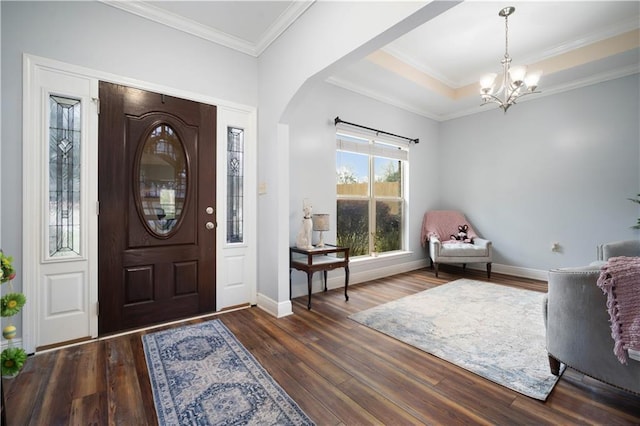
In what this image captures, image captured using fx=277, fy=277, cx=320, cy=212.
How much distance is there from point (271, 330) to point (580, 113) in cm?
512

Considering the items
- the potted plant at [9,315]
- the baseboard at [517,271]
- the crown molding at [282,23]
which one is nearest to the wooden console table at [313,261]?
the potted plant at [9,315]

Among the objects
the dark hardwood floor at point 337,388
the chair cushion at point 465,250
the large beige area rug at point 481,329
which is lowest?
the dark hardwood floor at point 337,388

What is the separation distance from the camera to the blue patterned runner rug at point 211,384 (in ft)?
4.92

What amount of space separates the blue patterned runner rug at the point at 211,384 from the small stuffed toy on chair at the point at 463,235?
13.4ft

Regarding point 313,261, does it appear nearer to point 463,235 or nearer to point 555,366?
point 555,366

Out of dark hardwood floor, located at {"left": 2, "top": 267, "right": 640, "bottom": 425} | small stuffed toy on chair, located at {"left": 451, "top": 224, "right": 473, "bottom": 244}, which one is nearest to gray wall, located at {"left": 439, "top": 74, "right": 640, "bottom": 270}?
small stuffed toy on chair, located at {"left": 451, "top": 224, "right": 473, "bottom": 244}

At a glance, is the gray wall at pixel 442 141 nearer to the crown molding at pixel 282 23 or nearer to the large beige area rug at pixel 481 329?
the crown molding at pixel 282 23

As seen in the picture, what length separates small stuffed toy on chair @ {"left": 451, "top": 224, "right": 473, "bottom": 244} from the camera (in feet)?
15.8

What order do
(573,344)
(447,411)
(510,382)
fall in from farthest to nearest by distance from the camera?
(510,382), (573,344), (447,411)

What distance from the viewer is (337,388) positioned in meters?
1.74

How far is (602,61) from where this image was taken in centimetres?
340

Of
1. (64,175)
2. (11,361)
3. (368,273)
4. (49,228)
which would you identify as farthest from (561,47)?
(49,228)

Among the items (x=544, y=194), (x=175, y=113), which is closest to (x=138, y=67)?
(x=175, y=113)

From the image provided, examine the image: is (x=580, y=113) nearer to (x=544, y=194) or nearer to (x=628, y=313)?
(x=544, y=194)
